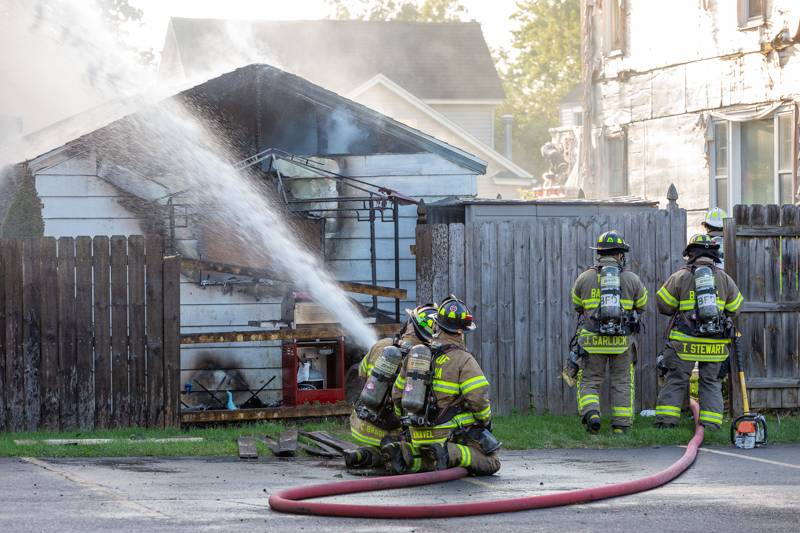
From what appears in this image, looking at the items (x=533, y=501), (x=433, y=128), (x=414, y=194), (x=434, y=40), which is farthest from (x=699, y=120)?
(x=434, y=40)

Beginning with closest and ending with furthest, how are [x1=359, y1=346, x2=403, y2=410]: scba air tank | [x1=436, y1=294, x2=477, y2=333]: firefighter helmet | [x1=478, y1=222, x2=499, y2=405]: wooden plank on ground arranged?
[x1=436, y1=294, x2=477, y2=333]: firefighter helmet < [x1=359, y1=346, x2=403, y2=410]: scba air tank < [x1=478, y1=222, x2=499, y2=405]: wooden plank on ground

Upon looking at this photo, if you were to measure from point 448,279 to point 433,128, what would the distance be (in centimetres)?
2380

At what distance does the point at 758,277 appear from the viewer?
12133 mm

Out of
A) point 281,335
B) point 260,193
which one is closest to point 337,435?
point 281,335

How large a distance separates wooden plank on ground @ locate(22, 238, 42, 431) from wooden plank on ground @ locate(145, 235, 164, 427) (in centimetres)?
96

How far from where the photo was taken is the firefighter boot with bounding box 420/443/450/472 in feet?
28.9

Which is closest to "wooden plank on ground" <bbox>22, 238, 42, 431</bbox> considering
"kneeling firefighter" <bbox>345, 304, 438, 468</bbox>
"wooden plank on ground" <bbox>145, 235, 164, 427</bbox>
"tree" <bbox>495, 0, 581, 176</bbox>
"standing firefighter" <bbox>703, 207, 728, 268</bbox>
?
"wooden plank on ground" <bbox>145, 235, 164, 427</bbox>

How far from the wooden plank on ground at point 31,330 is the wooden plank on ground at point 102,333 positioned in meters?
0.49

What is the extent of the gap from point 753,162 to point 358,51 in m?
25.2

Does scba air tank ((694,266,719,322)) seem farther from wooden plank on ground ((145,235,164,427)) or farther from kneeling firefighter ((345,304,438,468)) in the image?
wooden plank on ground ((145,235,164,427))

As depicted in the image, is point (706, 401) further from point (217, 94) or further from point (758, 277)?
point (217, 94)

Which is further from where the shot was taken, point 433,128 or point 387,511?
point 433,128

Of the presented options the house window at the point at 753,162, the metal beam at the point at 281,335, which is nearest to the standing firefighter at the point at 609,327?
the metal beam at the point at 281,335

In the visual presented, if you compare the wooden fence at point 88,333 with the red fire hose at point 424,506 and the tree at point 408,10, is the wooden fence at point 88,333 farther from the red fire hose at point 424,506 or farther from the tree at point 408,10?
the tree at point 408,10
